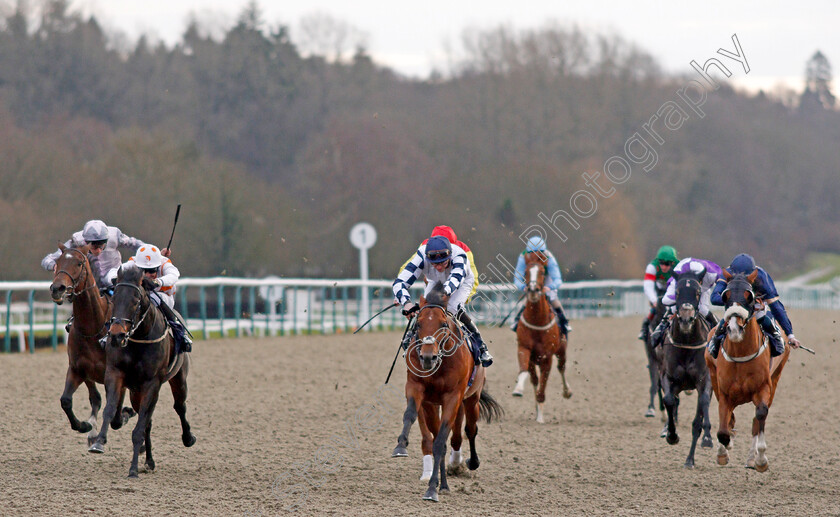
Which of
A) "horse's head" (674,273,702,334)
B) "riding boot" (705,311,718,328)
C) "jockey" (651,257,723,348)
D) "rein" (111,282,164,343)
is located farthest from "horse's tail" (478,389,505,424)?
"rein" (111,282,164,343)

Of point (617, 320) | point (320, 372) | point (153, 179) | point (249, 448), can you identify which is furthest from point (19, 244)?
point (249, 448)

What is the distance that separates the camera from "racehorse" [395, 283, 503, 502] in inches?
250

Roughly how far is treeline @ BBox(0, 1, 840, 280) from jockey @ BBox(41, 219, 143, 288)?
16.8 meters

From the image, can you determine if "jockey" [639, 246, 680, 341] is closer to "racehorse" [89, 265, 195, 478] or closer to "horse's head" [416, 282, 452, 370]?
"horse's head" [416, 282, 452, 370]

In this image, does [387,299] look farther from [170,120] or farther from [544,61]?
[544,61]

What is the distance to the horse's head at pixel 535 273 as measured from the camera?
10531 mm

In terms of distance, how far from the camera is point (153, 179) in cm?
2925

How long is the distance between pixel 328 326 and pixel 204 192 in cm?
1049

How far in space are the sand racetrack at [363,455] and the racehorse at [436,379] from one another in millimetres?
280

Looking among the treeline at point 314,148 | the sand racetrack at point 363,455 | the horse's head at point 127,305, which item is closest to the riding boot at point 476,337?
the sand racetrack at point 363,455

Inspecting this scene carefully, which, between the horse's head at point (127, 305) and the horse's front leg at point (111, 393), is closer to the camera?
the horse's head at point (127, 305)

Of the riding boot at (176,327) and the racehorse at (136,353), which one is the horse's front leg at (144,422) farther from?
the riding boot at (176,327)

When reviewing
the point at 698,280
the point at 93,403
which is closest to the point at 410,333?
the point at 698,280

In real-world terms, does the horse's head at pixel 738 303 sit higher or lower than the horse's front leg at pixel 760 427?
higher
